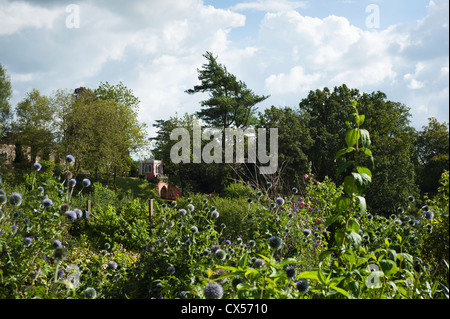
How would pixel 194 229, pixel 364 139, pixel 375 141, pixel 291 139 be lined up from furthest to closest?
1. pixel 375 141
2. pixel 291 139
3. pixel 194 229
4. pixel 364 139

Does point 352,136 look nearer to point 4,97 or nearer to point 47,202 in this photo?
point 47,202

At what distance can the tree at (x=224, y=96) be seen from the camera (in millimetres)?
25562

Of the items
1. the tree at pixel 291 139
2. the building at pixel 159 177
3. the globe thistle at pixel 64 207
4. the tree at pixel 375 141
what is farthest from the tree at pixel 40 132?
the globe thistle at pixel 64 207

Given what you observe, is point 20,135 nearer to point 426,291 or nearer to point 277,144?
point 277,144

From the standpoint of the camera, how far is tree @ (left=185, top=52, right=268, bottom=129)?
2556 centimetres

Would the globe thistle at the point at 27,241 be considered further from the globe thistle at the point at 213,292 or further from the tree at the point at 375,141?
the tree at the point at 375,141

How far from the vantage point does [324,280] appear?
7.20 ft

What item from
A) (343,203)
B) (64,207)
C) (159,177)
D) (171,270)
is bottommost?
(159,177)

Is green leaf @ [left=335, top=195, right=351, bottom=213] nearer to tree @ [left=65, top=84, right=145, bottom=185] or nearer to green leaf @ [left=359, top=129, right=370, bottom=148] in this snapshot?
green leaf @ [left=359, top=129, right=370, bottom=148]

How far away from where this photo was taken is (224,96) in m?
25.0

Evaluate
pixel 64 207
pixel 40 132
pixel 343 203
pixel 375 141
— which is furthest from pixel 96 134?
pixel 343 203

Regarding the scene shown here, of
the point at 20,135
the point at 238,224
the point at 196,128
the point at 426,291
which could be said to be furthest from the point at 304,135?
the point at 426,291
